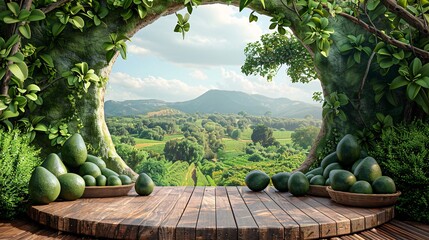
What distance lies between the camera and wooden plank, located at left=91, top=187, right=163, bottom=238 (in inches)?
93.0

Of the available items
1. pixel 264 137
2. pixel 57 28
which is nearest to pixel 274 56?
pixel 264 137

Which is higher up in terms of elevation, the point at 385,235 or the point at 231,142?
the point at 231,142

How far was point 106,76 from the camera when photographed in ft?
14.2

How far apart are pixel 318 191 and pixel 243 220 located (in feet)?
4.31

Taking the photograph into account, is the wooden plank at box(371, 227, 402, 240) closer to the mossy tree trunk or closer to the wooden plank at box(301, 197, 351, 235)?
the wooden plank at box(301, 197, 351, 235)

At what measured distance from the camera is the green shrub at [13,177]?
2.91 m

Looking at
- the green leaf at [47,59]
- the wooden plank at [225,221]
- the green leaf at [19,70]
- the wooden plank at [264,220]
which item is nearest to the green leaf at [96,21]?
the green leaf at [47,59]

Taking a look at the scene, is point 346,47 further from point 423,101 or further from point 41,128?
point 41,128

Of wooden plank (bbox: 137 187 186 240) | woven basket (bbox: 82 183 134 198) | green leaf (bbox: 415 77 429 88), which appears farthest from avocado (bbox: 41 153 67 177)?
green leaf (bbox: 415 77 429 88)

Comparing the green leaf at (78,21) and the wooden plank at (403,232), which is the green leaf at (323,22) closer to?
the wooden plank at (403,232)

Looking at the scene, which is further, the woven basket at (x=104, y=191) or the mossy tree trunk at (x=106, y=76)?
the mossy tree trunk at (x=106, y=76)

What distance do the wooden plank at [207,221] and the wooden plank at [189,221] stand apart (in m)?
0.03

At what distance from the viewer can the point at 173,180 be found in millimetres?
7516

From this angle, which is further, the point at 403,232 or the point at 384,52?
the point at 384,52
